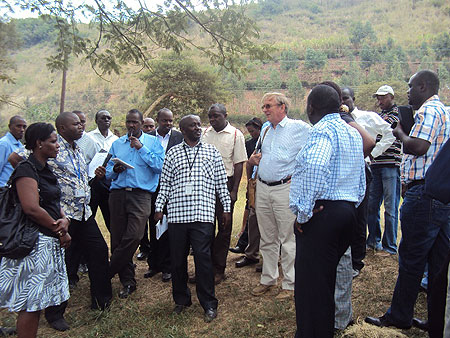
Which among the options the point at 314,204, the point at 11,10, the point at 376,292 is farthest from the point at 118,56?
the point at 376,292

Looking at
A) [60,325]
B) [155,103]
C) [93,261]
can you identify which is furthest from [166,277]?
[155,103]

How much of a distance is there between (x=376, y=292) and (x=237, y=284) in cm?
163

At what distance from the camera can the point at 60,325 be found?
3824 mm

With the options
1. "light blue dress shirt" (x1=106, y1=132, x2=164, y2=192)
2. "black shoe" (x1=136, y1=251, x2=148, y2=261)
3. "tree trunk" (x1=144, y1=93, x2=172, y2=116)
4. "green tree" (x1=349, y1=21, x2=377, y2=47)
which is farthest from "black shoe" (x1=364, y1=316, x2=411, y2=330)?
"green tree" (x1=349, y1=21, x2=377, y2=47)

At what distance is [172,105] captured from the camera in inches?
936

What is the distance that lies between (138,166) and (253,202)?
4.85 feet

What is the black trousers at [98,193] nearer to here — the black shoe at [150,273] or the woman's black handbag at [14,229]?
the black shoe at [150,273]

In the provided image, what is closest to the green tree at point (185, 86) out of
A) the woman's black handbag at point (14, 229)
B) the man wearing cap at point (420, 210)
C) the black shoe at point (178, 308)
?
the black shoe at point (178, 308)

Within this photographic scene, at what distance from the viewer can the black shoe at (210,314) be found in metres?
3.79

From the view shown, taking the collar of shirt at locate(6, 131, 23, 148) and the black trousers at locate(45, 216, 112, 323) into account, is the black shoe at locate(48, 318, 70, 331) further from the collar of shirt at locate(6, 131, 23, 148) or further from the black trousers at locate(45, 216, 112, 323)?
the collar of shirt at locate(6, 131, 23, 148)

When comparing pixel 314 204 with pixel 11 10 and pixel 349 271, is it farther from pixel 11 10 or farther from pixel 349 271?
pixel 11 10

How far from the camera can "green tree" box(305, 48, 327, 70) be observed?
46250mm

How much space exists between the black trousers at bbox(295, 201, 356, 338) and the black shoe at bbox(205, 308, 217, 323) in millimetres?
1260

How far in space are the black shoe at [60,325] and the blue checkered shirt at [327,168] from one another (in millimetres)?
2745
